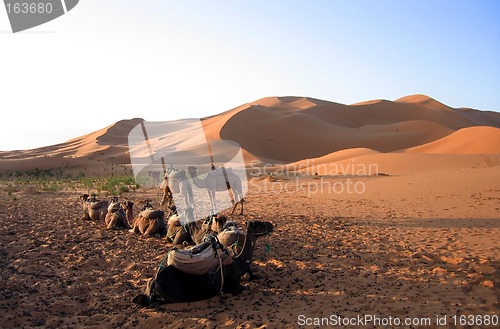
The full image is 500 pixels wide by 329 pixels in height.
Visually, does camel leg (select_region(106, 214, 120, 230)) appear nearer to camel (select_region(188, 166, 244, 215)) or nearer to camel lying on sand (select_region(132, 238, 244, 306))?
camel (select_region(188, 166, 244, 215))

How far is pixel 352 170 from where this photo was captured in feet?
96.5

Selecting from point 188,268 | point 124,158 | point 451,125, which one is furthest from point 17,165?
point 451,125

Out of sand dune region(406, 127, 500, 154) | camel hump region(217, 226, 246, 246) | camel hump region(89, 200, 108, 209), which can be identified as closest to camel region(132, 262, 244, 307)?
camel hump region(217, 226, 246, 246)

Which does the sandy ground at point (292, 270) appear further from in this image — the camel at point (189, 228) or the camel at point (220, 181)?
the camel at point (220, 181)

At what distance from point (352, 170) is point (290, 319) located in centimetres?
2547

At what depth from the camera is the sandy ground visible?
16.7 feet

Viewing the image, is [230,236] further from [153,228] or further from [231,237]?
[153,228]

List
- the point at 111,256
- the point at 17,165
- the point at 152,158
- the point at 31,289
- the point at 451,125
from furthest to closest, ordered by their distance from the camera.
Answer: the point at 451,125 → the point at 152,158 → the point at 17,165 → the point at 111,256 → the point at 31,289

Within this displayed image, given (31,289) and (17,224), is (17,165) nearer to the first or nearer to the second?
(17,224)

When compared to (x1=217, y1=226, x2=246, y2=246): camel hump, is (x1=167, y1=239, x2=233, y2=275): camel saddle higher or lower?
higher

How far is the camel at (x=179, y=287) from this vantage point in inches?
209

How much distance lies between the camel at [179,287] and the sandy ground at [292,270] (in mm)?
124

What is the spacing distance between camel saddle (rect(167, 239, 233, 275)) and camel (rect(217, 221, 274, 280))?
2.17 feet

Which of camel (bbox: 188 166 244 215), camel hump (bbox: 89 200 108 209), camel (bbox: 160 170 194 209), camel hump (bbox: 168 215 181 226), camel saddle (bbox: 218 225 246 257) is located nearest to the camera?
camel saddle (bbox: 218 225 246 257)
